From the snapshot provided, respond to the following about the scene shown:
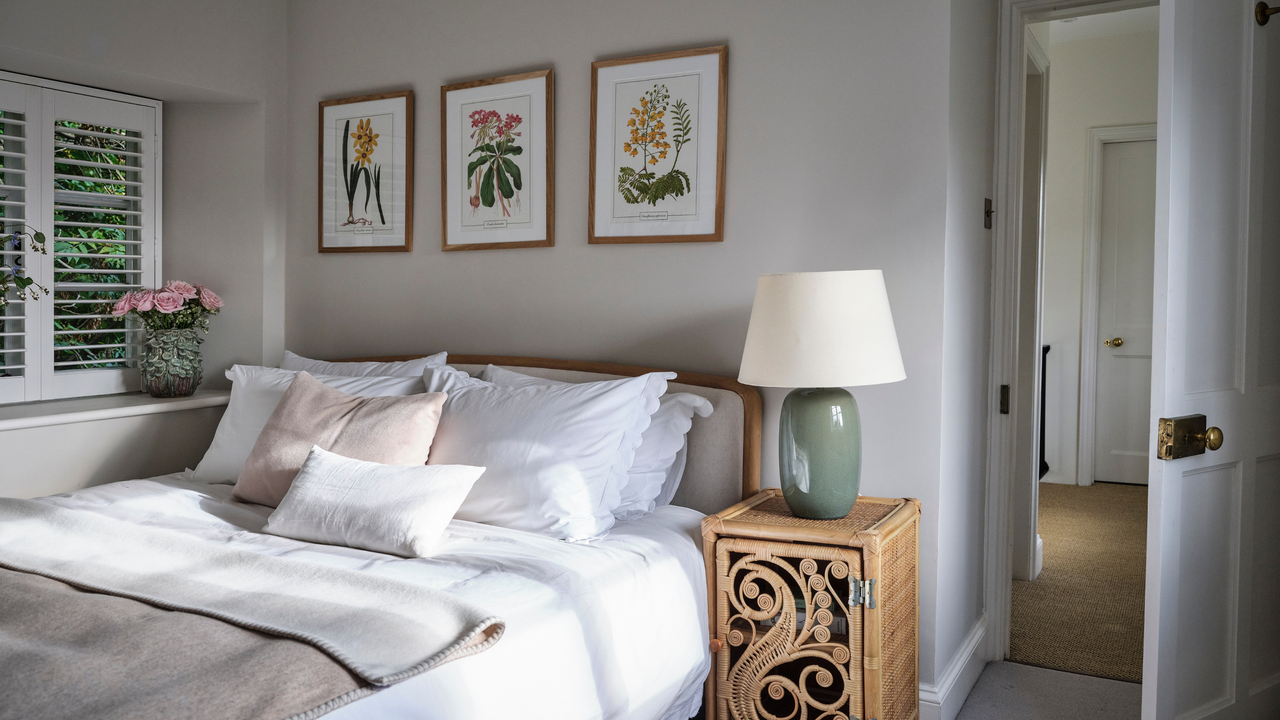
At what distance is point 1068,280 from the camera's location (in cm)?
577

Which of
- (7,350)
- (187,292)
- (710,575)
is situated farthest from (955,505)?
(7,350)

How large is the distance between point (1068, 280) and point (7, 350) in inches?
227

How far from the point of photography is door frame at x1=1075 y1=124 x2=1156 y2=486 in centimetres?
562

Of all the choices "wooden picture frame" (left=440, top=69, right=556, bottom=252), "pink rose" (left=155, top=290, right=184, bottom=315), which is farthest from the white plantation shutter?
"wooden picture frame" (left=440, top=69, right=556, bottom=252)

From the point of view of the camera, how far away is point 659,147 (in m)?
2.71

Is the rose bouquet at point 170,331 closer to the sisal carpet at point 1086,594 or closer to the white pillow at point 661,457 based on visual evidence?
the white pillow at point 661,457

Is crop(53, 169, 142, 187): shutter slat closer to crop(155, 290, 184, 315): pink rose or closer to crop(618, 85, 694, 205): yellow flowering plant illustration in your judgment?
crop(155, 290, 184, 315): pink rose

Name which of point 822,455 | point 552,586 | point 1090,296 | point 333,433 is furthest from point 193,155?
point 1090,296

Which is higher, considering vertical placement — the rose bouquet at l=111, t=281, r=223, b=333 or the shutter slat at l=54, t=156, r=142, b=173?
the shutter slat at l=54, t=156, r=142, b=173

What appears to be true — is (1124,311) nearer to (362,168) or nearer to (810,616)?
(810,616)

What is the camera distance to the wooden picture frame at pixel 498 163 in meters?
2.91

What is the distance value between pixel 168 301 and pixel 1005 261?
299cm

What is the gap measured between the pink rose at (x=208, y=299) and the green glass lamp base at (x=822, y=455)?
2423mm

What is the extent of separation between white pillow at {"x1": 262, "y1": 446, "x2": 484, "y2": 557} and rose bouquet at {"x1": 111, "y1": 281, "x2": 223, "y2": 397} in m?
1.56
